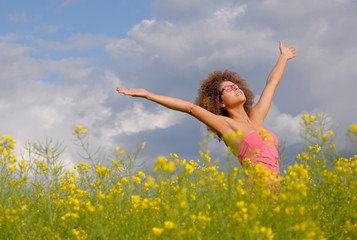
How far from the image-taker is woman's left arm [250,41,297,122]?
5508 millimetres

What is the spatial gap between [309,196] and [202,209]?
0.85m

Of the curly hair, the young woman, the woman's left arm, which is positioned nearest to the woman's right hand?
the young woman

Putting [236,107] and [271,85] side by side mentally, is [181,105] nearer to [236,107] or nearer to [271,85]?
[236,107]

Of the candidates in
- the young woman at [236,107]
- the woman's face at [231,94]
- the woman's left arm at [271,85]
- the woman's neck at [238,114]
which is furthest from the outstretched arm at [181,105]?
the woman's left arm at [271,85]

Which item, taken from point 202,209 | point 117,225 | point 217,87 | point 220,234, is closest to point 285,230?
point 220,234

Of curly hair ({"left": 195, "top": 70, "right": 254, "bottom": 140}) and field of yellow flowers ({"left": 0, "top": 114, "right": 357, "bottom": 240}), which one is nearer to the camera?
field of yellow flowers ({"left": 0, "top": 114, "right": 357, "bottom": 240})

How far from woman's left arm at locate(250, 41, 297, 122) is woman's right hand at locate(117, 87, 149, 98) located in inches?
60.6

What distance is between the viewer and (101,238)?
2.79 meters

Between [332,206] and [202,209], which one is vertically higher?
[332,206]

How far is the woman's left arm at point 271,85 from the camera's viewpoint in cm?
551

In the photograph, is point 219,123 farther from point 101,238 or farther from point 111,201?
point 101,238

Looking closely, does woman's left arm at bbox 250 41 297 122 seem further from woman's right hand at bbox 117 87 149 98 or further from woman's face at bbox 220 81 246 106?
woman's right hand at bbox 117 87 149 98

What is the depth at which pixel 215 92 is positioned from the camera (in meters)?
5.53

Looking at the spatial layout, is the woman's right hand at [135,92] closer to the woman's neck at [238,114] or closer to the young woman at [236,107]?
the young woman at [236,107]
